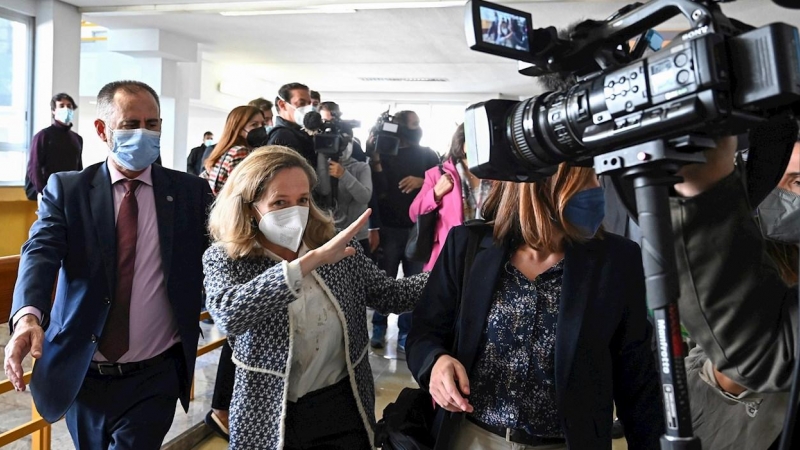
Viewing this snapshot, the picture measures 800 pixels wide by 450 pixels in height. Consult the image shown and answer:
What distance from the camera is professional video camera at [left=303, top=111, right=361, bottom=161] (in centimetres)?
330

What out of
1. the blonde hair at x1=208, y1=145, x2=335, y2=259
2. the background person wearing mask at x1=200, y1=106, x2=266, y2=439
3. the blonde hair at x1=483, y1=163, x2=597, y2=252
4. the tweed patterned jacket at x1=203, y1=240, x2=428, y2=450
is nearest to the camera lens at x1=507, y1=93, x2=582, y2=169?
the blonde hair at x1=483, y1=163, x2=597, y2=252

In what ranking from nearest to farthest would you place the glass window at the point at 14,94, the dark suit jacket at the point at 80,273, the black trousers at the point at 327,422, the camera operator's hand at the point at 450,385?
1. the camera operator's hand at the point at 450,385
2. the black trousers at the point at 327,422
3. the dark suit jacket at the point at 80,273
4. the glass window at the point at 14,94

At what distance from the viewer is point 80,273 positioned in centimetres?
177

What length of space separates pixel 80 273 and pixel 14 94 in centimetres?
600

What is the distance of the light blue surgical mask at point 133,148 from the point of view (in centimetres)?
187

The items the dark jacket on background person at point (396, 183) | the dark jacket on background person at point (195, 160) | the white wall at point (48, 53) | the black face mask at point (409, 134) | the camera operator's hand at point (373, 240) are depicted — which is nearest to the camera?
the camera operator's hand at point (373, 240)

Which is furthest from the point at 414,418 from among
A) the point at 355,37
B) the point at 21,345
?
the point at 355,37

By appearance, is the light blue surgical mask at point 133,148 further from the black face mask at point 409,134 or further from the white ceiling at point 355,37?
the white ceiling at point 355,37

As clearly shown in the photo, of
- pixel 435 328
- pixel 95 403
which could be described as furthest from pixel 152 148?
pixel 435 328

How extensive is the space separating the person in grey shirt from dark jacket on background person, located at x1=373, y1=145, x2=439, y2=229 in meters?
0.48

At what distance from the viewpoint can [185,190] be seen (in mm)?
1980

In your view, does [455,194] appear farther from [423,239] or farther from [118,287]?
[118,287]

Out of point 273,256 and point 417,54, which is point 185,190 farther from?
point 417,54

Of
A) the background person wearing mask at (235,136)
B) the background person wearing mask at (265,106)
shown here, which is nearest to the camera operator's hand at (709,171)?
the background person wearing mask at (235,136)
